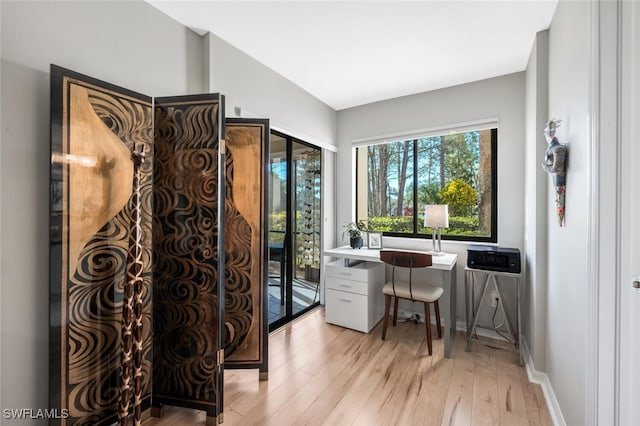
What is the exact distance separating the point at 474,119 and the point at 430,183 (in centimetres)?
78

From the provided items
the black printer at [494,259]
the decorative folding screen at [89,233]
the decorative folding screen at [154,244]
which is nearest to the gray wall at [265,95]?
the decorative folding screen at [154,244]

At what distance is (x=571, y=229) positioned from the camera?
1.41 meters

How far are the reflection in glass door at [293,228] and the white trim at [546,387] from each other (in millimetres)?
2123

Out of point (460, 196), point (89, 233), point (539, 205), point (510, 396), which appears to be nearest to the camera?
point (89, 233)

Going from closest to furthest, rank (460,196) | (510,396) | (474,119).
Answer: (510,396) → (474,119) → (460,196)

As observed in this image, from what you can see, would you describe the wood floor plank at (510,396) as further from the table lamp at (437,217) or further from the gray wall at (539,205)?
the table lamp at (437,217)

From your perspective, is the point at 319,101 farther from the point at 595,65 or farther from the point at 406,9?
the point at 595,65

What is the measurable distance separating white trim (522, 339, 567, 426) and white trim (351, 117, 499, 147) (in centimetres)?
202

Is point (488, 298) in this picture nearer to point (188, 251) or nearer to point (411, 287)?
point (411, 287)

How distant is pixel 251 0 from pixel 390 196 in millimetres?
2437

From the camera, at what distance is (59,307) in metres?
1.28

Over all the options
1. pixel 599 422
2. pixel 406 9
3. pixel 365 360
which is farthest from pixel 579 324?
pixel 406 9

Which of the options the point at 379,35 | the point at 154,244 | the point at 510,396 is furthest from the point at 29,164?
the point at 510,396

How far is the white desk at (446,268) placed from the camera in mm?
2301
